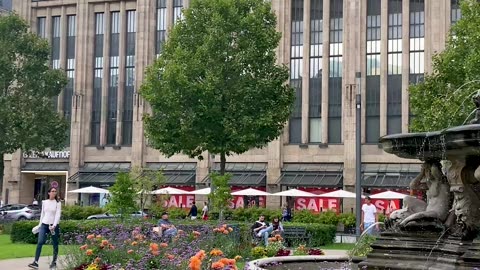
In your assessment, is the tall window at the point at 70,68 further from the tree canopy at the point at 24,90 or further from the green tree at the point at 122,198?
the green tree at the point at 122,198

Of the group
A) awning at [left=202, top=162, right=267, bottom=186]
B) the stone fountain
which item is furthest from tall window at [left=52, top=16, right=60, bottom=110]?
the stone fountain

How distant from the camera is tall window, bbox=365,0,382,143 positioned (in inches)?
1895

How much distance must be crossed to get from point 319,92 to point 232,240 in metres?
31.7

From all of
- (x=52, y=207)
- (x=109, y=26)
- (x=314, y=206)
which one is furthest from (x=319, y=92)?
(x=52, y=207)

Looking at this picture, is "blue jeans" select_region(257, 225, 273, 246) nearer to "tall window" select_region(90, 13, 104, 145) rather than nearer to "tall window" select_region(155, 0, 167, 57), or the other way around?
"tall window" select_region(155, 0, 167, 57)

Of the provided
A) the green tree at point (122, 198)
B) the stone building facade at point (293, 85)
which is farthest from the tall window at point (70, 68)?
the green tree at point (122, 198)

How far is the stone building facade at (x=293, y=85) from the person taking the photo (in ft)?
156

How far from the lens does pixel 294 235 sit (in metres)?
25.8

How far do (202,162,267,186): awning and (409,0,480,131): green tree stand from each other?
21837 millimetres

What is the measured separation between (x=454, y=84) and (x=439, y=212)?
16855 millimetres

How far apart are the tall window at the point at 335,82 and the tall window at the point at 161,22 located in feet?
42.4

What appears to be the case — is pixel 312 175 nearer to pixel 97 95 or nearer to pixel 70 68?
pixel 97 95

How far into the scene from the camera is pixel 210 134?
3134 cm

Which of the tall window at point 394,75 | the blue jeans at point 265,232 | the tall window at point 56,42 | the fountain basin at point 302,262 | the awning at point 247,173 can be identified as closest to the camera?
the fountain basin at point 302,262
